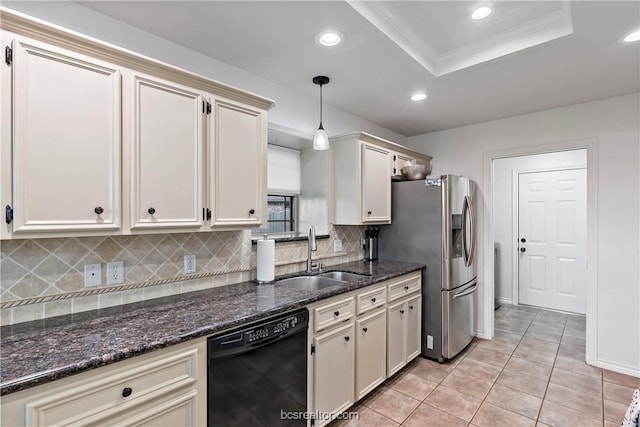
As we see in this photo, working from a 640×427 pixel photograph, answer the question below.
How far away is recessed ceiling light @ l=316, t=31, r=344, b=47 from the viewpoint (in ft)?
6.15

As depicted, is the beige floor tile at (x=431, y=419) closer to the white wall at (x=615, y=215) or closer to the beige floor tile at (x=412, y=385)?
the beige floor tile at (x=412, y=385)

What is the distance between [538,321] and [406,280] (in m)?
2.68

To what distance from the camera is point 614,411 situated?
2273 millimetres

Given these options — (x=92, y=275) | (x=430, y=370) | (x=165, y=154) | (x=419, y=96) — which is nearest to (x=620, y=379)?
(x=430, y=370)

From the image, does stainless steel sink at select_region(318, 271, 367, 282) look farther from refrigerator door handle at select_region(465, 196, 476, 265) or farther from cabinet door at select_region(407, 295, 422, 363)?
refrigerator door handle at select_region(465, 196, 476, 265)

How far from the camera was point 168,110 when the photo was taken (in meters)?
1.64

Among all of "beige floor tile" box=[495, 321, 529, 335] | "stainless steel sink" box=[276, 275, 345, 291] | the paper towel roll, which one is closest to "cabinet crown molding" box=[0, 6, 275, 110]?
the paper towel roll

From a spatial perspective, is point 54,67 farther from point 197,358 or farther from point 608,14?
point 608,14

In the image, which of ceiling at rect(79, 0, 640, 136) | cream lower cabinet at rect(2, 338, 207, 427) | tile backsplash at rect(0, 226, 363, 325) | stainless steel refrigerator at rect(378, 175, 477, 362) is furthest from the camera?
stainless steel refrigerator at rect(378, 175, 477, 362)

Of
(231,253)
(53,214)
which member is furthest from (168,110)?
(231,253)

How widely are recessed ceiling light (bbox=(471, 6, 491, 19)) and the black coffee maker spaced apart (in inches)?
83.9

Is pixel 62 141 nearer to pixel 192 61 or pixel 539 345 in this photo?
pixel 192 61

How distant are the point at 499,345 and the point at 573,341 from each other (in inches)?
35.8

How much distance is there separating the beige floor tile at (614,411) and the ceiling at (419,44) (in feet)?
8.39
